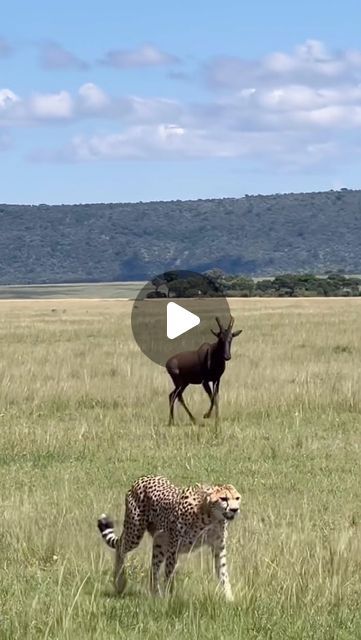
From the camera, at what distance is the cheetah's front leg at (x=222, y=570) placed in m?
6.19

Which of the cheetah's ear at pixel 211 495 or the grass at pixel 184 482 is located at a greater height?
the cheetah's ear at pixel 211 495

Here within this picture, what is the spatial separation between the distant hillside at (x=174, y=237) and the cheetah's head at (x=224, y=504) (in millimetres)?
146890

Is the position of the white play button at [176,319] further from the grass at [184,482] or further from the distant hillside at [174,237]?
the distant hillside at [174,237]

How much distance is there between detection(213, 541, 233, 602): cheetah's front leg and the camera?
6188 millimetres

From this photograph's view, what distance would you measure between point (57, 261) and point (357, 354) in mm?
144312

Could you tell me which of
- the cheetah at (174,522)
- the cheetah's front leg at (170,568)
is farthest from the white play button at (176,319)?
the cheetah's front leg at (170,568)

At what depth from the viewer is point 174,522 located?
6289 millimetres

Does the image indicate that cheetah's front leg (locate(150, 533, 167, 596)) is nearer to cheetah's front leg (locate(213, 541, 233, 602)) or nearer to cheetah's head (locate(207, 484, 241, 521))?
cheetah's front leg (locate(213, 541, 233, 602))

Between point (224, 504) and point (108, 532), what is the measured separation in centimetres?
116

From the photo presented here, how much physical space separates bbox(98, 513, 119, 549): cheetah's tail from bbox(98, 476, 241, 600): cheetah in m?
0.05
